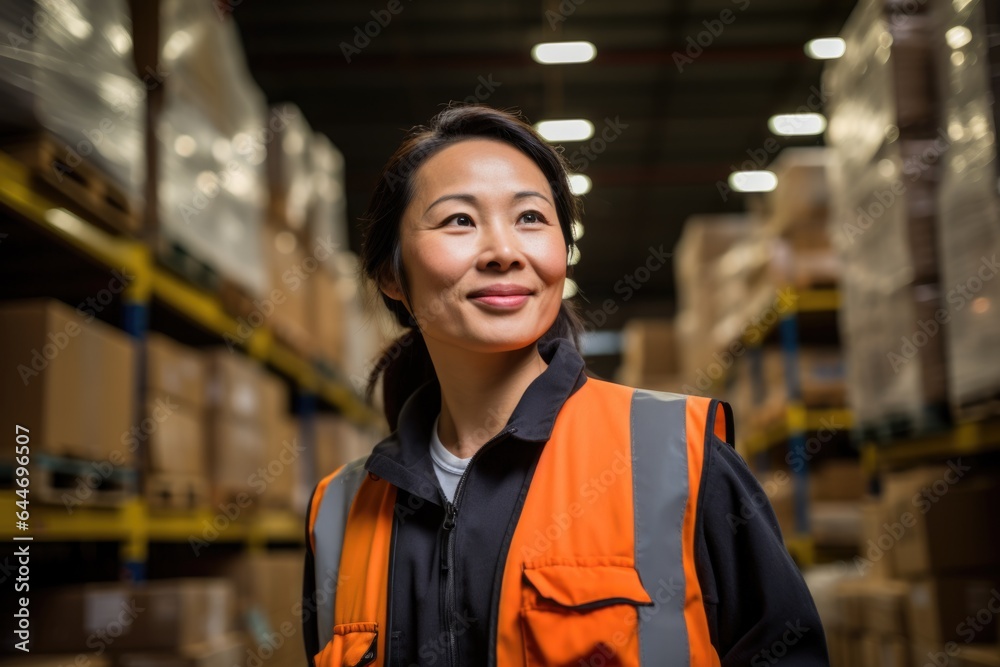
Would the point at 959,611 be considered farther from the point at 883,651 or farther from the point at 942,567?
the point at 883,651

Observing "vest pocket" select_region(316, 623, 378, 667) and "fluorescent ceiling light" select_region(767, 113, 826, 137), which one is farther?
"fluorescent ceiling light" select_region(767, 113, 826, 137)

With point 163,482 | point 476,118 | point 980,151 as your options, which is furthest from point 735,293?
point 476,118

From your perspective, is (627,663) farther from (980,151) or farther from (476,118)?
(980,151)

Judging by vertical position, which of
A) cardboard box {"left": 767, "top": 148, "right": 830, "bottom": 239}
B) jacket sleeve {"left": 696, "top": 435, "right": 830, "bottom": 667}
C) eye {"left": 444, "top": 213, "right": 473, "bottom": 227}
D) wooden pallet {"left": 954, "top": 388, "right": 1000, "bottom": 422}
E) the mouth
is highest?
cardboard box {"left": 767, "top": 148, "right": 830, "bottom": 239}

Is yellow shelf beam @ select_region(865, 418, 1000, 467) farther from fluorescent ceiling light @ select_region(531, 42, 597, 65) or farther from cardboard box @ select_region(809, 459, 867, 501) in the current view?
fluorescent ceiling light @ select_region(531, 42, 597, 65)

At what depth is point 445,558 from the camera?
162cm

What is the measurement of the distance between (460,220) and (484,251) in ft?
0.31

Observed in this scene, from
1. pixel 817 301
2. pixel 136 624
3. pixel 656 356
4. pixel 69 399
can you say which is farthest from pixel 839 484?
pixel 69 399

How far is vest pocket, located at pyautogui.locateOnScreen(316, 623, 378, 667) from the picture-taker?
5.31 feet

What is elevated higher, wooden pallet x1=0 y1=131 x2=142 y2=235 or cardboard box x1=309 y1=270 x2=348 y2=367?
cardboard box x1=309 y1=270 x2=348 y2=367

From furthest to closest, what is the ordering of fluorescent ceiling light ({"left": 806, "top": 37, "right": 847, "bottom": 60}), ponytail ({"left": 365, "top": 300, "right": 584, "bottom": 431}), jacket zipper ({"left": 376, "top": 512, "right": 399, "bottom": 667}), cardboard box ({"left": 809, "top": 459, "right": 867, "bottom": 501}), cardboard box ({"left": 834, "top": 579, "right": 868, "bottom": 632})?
1. fluorescent ceiling light ({"left": 806, "top": 37, "right": 847, "bottom": 60})
2. cardboard box ({"left": 809, "top": 459, "right": 867, "bottom": 501})
3. cardboard box ({"left": 834, "top": 579, "right": 868, "bottom": 632})
4. ponytail ({"left": 365, "top": 300, "right": 584, "bottom": 431})
5. jacket zipper ({"left": 376, "top": 512, "right": 399, "bottom": 667})

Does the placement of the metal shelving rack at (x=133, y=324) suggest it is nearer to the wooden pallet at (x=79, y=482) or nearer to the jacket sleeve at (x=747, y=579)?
the wooden pallet at (x=79, y=482)

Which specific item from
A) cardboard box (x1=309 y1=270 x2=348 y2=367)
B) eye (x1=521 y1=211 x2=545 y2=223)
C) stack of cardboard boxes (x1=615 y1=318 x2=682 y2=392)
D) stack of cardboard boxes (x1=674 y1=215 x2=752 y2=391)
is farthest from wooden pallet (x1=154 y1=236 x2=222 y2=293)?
stack of cardboard boxes (x1=615 y1=318 x2=682 y2=392)

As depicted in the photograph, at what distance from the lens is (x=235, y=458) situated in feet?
14.2
